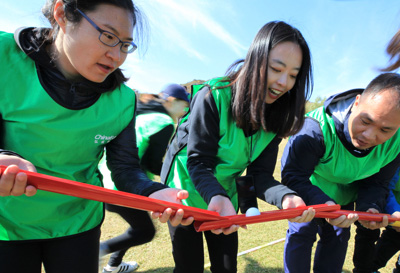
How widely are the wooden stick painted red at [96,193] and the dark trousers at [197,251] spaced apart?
44 centimetres

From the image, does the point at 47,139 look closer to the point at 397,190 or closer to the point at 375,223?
the point at 375,223

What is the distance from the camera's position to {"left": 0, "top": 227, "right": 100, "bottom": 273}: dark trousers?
1.24 m

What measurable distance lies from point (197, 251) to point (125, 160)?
29.6 inches

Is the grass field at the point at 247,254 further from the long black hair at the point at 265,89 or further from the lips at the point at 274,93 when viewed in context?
the lips at the point at 274,93

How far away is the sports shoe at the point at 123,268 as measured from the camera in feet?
8.44

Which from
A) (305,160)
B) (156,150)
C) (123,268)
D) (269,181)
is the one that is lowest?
(123,268)

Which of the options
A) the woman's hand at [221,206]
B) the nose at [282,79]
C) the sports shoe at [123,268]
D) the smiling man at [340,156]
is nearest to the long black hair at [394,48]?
the smiling man at [340,156]

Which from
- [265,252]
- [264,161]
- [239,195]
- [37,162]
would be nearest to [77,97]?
[37,162]

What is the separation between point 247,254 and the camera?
302 centimetres

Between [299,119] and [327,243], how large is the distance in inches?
43.3

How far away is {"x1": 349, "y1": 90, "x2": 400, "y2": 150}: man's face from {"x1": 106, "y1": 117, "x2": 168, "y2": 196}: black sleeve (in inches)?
60.2

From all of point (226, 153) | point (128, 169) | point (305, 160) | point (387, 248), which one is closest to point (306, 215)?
point (305, 160)

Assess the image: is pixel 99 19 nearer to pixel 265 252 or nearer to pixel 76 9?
pixel 76 9

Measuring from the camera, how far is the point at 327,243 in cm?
213
